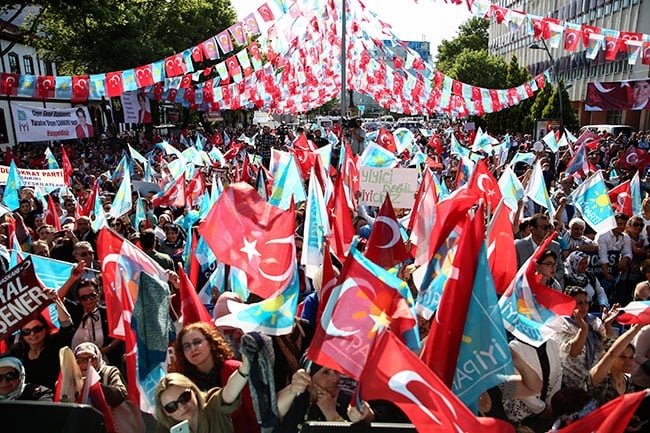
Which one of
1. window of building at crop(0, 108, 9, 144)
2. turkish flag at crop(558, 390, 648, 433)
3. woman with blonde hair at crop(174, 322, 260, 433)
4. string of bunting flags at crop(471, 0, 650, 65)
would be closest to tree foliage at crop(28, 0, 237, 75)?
window of building at crop(0, 108, 9, 144)

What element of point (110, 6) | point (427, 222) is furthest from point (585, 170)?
point (110, 6)

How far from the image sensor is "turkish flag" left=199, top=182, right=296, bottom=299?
424 cm

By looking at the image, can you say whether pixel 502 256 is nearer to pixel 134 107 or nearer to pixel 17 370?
pixel 17 370

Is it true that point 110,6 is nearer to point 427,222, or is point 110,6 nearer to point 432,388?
point 427,222

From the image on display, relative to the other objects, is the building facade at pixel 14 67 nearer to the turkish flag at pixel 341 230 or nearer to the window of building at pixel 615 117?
the turkish flag at pixel 341 230

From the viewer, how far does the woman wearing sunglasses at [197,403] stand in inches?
115

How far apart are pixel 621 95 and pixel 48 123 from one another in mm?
21521

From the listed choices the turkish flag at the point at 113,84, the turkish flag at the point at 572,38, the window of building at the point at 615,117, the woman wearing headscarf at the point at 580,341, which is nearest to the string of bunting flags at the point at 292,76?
the turkish flag at the point at 113,84

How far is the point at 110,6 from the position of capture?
2172 cm

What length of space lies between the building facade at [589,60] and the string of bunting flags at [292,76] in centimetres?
1105

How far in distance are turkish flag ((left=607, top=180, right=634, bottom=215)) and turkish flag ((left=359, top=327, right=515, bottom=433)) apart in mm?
6622

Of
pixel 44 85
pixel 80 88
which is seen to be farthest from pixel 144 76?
pixel 44 85

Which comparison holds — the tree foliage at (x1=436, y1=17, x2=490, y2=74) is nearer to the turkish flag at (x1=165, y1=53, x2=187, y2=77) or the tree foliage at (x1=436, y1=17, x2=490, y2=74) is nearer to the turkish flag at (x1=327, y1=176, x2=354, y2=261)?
the turkish flag at (x1=165, y1=53, x2=187, y2=77)

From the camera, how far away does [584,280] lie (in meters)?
5.65
